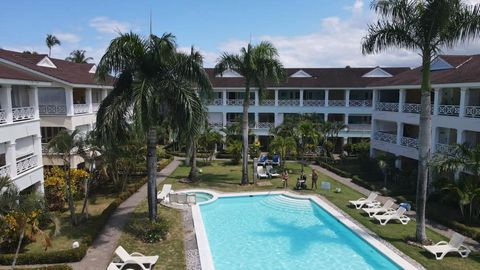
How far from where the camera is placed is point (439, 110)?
2598 centimetres

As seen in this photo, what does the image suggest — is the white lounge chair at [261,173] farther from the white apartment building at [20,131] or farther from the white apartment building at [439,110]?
the white apartment building at [20,131]

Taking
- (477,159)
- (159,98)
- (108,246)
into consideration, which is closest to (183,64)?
(159,98)

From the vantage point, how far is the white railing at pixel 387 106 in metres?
31.9

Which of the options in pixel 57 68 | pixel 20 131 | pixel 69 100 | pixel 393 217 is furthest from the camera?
pixel 57 68

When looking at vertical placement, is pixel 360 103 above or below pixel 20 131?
above

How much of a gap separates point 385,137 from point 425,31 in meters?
18.0

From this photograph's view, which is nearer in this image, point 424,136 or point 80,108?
point 424,136

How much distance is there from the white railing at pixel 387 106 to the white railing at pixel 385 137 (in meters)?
2.06

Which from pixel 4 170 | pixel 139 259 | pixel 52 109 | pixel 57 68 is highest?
pixel 57 68

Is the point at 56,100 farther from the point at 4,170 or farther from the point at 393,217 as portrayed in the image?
the point at 393,217

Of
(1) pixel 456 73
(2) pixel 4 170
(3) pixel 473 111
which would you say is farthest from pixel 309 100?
(2) pixel 4 170

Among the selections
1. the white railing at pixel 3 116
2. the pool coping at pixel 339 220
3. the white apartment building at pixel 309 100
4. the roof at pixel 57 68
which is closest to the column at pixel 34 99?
the white railing at pixel 3 116

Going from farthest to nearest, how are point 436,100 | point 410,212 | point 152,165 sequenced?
point 436,100
point 410,212
point 152,165

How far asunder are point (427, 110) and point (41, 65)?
2868cm
